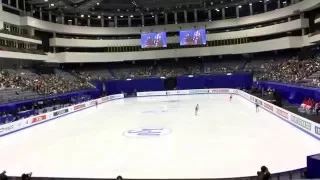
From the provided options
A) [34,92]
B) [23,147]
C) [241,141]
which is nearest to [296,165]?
[241,141]

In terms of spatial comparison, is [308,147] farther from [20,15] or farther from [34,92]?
[20,15]

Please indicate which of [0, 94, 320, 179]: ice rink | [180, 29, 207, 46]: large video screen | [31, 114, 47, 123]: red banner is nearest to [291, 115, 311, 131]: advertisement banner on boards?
[0, 94, 320, 179]: ice rink

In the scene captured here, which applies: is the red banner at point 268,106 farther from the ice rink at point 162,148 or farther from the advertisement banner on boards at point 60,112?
the advertisement banner on boards at point 60,112

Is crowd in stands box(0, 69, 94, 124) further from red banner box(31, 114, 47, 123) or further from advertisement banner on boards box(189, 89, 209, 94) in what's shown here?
advertisement banner on boards box(189, 89, 209, 94)

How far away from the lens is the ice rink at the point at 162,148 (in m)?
11.0

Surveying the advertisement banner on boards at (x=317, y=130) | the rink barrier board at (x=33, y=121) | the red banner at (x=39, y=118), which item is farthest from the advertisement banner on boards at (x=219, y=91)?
the advertisement banner on boards at (x=317, y=130)

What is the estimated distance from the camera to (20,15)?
42562 millimetres

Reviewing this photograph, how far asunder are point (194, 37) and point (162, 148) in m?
37.1

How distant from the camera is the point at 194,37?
49.6 metres

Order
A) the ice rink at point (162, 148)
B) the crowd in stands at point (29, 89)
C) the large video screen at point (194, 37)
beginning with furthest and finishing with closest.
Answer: the large video screen at point (194, 37), the crowd in stands at point (29, 89), the ice rink at point (162, 148)

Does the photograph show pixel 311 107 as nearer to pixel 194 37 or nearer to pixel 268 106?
pixel 268 106

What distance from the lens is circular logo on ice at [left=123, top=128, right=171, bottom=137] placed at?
702 inches

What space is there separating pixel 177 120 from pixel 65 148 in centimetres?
946

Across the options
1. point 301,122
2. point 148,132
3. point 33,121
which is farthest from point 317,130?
point 33,121
